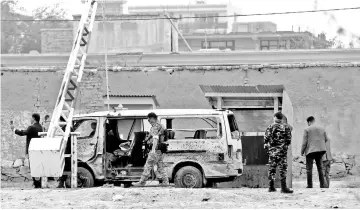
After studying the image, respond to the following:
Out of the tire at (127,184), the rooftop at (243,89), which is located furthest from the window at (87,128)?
the rooftop at (243,89)

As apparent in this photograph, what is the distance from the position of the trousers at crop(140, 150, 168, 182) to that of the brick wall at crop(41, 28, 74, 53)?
26163 millimetres

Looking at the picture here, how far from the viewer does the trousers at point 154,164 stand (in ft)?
60.8

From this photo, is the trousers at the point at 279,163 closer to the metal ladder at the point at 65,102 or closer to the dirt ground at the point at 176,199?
the dirt ground at the point at 176,199

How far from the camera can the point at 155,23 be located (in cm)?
4056

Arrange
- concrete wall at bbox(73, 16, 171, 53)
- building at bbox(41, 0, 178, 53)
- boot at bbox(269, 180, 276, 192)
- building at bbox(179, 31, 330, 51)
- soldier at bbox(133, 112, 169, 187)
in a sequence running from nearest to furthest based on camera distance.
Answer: boot at bbox(269, 180, 276, 192) → soldier at bbox(133, 112, 169, 187) → building at bbox(41, 0, 178, 53) → concrete wall at bbox(73, 16, 171, 53) → building at bbox(179, 31, 330, 51)

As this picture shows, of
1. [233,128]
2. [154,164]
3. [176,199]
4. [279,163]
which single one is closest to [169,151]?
[154,164]

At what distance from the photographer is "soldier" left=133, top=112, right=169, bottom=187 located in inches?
727

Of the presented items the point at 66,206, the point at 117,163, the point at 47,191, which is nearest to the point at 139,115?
the point at 117,163

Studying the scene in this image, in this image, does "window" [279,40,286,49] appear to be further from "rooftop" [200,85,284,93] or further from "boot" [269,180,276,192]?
"boot" [269,180,276,192]

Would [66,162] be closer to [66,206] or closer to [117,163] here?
[117,163]

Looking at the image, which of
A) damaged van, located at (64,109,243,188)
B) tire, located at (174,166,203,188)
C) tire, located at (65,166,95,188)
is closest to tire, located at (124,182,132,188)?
damaged van, located at (64,109,243,188)

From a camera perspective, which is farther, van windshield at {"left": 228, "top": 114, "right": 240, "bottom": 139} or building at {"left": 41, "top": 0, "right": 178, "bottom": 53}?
building at {"left": 41, "top": 0, "right": 178, "bottom": 53}

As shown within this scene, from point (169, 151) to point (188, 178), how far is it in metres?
0.70

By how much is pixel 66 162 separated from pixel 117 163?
109cm
